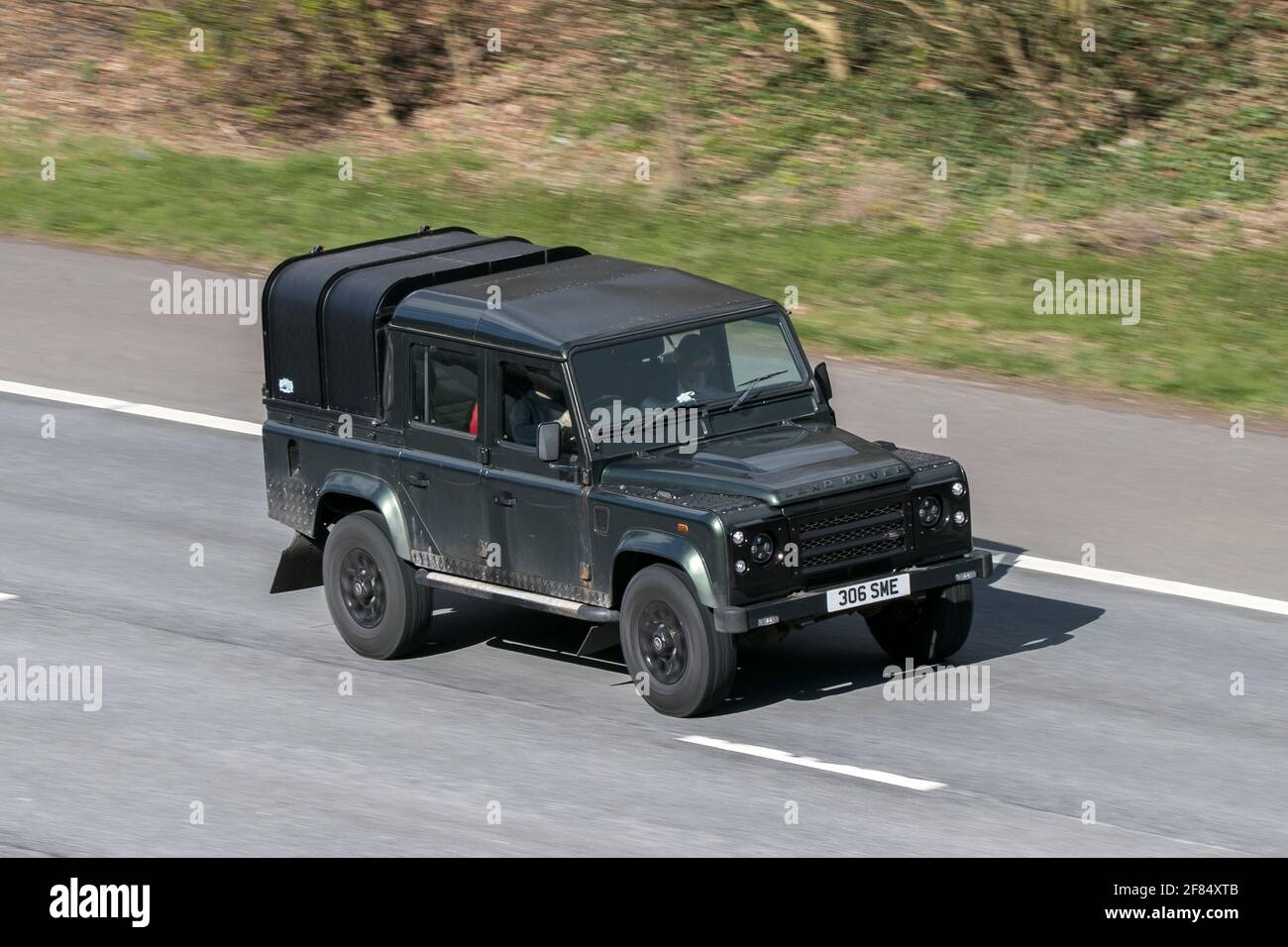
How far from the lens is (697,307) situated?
11.8 meters

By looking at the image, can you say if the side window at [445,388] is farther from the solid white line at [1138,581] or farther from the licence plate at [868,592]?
the solid white line at [1138,581]

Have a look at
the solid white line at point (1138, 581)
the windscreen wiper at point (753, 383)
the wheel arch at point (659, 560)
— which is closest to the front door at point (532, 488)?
the wheel arch at point (659, 560)

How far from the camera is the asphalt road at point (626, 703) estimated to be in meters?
9.84

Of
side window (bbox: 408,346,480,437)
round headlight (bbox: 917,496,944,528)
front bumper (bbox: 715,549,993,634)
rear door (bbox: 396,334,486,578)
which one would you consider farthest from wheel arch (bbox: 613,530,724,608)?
round headlight (bbox: 917,496,944,528)

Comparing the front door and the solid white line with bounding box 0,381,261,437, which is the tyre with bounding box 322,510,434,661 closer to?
the front door

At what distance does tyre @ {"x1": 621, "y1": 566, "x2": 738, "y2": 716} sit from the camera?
10672 mm

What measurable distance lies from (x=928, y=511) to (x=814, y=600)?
94 cm

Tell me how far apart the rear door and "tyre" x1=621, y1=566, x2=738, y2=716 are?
3.83 ft

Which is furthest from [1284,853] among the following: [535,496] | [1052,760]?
[535,496]

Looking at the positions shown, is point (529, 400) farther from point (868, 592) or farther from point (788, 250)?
point (788, 250)

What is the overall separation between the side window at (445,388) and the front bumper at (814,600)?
2035mm

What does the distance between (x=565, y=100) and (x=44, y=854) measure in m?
18.0

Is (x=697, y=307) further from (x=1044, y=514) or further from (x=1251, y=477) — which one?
(x=1251, y=477)

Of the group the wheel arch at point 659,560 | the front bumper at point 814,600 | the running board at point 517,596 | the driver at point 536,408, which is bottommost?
the running board at point 517,596
